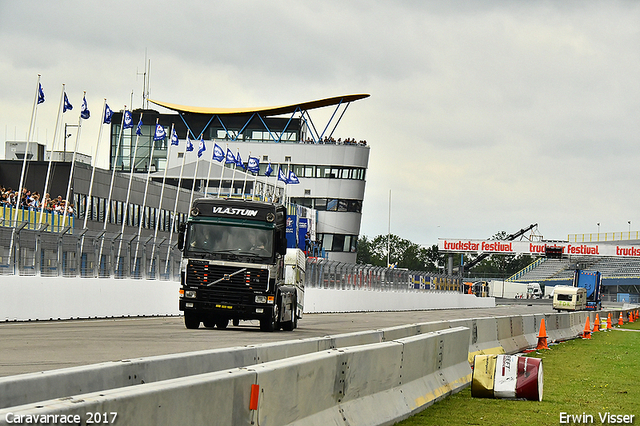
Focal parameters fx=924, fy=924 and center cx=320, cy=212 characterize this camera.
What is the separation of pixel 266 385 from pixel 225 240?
55.6 ft

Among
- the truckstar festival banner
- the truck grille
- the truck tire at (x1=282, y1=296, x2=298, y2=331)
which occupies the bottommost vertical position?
the truck tire at (x1=282, y1=296, x2=298, y2=331)

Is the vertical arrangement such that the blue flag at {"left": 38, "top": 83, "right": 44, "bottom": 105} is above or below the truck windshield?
above

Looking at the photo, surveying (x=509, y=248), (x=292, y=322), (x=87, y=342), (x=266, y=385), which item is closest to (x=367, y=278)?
(x=292, y=322)

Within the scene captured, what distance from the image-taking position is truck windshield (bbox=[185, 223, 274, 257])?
75.6 feet

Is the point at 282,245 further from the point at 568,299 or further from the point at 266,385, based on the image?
the point at 568,299

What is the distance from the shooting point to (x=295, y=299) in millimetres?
26312

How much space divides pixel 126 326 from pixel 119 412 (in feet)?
63.1

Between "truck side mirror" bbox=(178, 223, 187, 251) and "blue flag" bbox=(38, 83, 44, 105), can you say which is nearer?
"truck side mirror" bbox=(178, 223, 187, 251)

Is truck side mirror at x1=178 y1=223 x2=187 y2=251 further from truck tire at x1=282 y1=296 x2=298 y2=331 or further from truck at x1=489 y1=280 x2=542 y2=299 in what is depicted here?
truck at x1=489 y1=280 x2=542 y2=299

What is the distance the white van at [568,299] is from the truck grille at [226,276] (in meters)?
62.7

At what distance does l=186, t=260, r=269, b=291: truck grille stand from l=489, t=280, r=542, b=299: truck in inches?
4139

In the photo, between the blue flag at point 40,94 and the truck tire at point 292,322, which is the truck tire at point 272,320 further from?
the blue flag at point 40,94

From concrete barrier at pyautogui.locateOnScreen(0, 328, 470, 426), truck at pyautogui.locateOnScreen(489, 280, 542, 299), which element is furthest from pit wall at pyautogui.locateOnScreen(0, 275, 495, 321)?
truck at pyautogui.locateOnScreen(489, 280, 542, 299)

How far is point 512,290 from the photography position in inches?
4970
